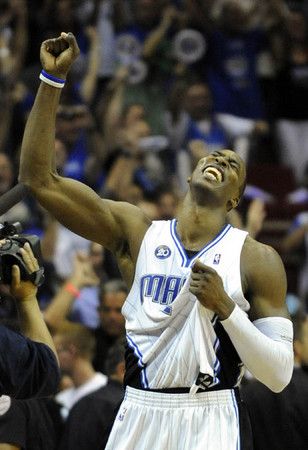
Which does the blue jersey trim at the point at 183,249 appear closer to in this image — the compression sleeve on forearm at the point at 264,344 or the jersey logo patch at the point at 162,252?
the jersey logo patch at the point at 162,252

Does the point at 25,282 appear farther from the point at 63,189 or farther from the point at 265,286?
the point at 265,286

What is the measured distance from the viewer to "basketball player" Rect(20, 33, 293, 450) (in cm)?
431

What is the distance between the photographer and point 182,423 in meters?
4.34

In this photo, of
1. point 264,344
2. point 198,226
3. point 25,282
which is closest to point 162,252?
point 198,226

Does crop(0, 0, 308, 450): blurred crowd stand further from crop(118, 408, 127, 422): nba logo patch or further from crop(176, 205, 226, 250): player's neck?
crop(118, 408, 127, 422): nba logo patch

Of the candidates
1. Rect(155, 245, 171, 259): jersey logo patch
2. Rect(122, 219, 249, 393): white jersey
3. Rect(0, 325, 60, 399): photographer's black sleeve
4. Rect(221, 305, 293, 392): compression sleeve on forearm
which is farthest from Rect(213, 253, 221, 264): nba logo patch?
Rect(0, 325, 60, 399): photographer's black sleeve

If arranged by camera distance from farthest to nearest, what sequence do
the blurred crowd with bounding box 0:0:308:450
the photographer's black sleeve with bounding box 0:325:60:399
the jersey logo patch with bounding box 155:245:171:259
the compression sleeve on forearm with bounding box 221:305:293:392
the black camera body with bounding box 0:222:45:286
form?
the blurred crowd with bounding box 0:0:308:450 → the jersey logo patch with bounding box 155:245:171:259 → the compression sleeve on forearm with bounding box 221:305:293:392 → the black camera body with bounding box 0:222:45:286 → the photographer's black sleeve with bounding box 0:325:60:399

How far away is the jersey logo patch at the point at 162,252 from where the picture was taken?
4.59m

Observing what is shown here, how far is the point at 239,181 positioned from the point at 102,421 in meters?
2.12

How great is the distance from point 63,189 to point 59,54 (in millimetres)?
638

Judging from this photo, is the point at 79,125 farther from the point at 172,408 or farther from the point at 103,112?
the point at 172,408

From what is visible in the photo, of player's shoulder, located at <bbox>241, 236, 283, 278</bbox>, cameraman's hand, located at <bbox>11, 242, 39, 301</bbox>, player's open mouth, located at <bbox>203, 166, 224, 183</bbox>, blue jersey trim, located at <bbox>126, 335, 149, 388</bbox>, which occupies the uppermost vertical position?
player's open mouth, located at <bbox>203, 166, 224, 183</bbox>

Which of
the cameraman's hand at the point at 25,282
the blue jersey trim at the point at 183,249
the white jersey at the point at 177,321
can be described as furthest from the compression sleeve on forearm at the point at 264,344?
the cameraman's hand at the point at 25,282

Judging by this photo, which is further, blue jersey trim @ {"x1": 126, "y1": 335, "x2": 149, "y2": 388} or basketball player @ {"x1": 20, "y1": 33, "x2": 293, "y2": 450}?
blue jersey trim @ {"x1": 126, "y1": 335, "x2": 149, "y2": 388}
